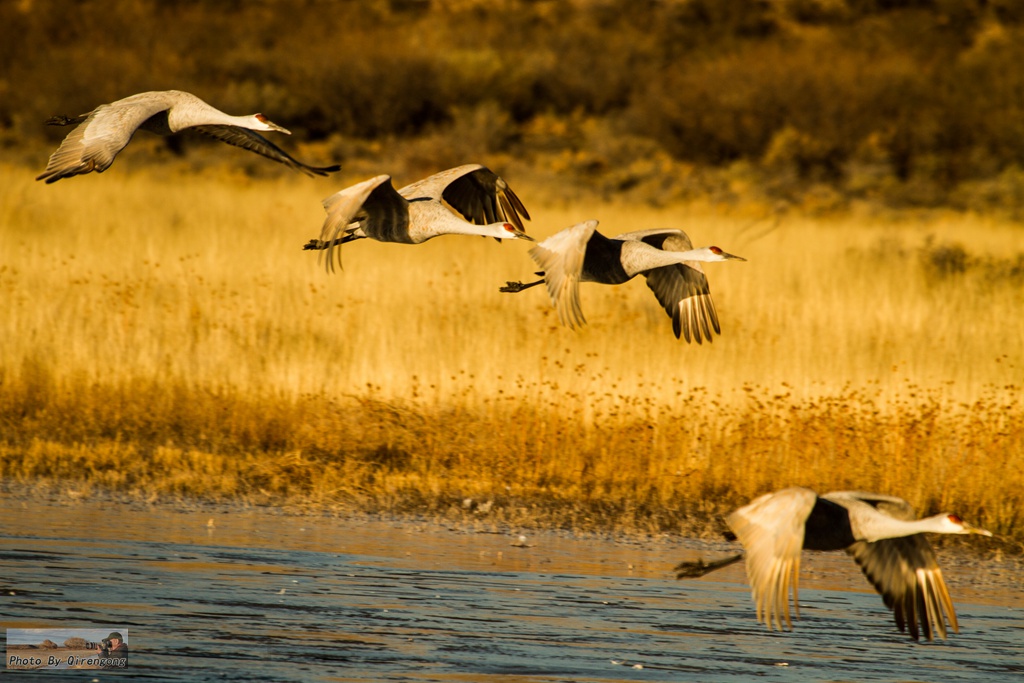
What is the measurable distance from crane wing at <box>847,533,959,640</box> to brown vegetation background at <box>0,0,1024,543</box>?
11.1ft

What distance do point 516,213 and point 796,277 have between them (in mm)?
7421

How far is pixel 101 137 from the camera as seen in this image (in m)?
6.87

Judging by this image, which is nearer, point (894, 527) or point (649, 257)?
point (894, 527)

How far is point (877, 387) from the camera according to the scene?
12391 millimetres

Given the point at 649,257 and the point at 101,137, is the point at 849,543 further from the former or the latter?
the point at 101,137

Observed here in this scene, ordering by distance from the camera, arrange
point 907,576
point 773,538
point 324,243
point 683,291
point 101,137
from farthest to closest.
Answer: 1. point 683,291
2. point 324,243
3. point 101,137
4. point 907,576
5. point 773,538

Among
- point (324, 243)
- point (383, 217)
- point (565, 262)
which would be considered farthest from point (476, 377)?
point (565, 262)

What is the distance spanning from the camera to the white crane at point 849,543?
570cm

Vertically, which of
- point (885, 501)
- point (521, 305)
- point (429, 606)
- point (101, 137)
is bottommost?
point (429, 606)

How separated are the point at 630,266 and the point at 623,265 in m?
0.04

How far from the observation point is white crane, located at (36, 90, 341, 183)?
22.0 feet

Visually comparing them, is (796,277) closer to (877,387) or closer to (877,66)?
(877,387)

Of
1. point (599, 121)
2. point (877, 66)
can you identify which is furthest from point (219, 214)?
point (877, 66)

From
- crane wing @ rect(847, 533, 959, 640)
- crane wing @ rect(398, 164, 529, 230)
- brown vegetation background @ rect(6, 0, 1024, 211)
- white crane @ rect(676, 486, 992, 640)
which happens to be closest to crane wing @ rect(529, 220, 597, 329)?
white crane @ rect(676, 486, 992, 640)
